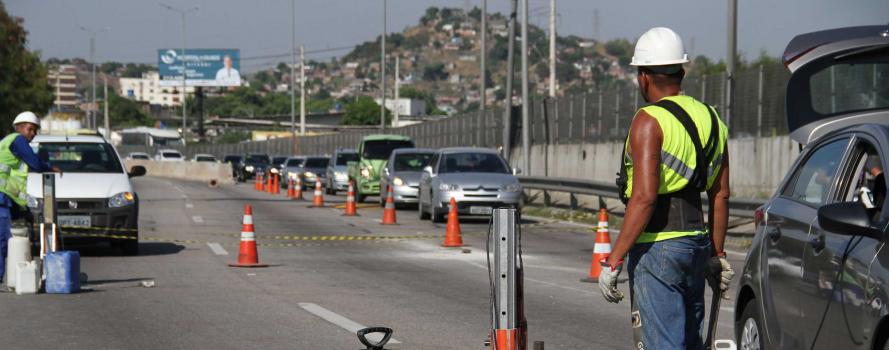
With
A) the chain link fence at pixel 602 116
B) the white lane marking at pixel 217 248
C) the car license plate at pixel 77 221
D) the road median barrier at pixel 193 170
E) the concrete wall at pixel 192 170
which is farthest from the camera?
the concrete wall at pixel 192 170

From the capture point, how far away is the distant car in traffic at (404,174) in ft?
111

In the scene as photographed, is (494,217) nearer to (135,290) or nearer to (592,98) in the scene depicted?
(135,290)

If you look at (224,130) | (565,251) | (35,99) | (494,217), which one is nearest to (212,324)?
(494,217)

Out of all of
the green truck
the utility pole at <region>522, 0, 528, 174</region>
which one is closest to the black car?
the green truck

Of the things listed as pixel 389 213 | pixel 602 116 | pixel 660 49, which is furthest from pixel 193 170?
pixel 660 49

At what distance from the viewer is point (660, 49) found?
6078 mm

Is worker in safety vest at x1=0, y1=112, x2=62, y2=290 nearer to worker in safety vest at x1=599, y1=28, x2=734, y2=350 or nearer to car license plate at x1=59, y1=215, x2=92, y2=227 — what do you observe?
car license plate at x1=59, y1=215, x2=92, y2=227

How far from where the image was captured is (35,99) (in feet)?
227

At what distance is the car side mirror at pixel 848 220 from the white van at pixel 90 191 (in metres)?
12.4

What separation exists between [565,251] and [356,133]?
63865mm

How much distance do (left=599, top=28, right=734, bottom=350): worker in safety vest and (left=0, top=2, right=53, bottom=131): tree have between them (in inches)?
2394

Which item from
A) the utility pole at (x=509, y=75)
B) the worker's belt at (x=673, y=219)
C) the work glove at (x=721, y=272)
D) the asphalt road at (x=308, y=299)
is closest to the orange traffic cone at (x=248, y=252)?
the asphalt road at (x=308, y=299)

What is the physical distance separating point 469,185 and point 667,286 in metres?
21.8

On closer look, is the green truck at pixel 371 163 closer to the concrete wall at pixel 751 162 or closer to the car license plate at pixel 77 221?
the concrete wall at pixel 751 162
